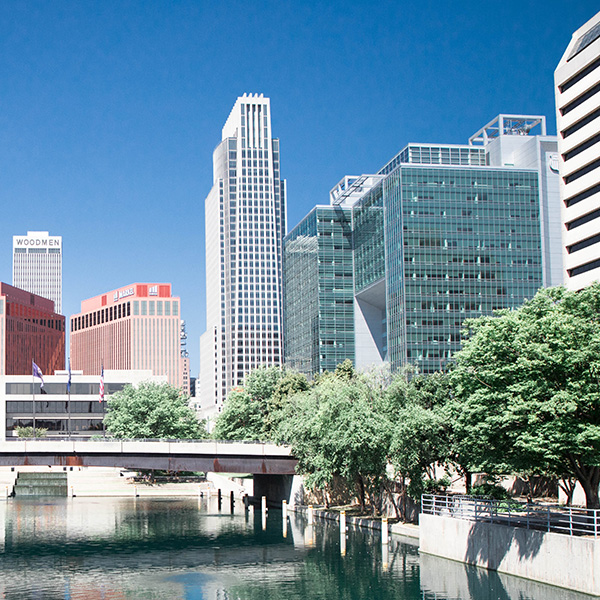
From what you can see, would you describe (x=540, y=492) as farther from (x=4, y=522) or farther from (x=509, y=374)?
(x=4, y=522)

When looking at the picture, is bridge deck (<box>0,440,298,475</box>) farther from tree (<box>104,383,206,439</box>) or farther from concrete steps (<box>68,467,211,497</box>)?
tree (<box>104,383,206,439</box>)

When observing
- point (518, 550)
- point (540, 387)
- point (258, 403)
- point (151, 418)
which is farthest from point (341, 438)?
point (151, 418)

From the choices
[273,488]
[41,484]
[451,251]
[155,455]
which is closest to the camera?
[155,455]

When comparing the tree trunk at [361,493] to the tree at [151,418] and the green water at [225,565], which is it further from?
the tree at [151,418]

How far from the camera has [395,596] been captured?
51.2 meters

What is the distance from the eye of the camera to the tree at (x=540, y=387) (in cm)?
4888

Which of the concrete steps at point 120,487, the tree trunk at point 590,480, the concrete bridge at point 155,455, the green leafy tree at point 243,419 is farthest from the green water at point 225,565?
the concrete steps at point 120,487

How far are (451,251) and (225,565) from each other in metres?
133

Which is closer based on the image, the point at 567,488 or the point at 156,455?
the point at 567,488

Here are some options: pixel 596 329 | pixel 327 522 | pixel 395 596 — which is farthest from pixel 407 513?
pixel 596 329

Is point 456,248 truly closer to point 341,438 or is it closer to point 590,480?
point 341,438

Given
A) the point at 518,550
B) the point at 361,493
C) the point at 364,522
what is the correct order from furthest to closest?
1. the point at 361,493
2. the point at 364,522
3. the point at 518,550

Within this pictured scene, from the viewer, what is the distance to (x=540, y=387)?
49.8 meters

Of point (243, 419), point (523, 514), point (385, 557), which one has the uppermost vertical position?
point (243, 419)
